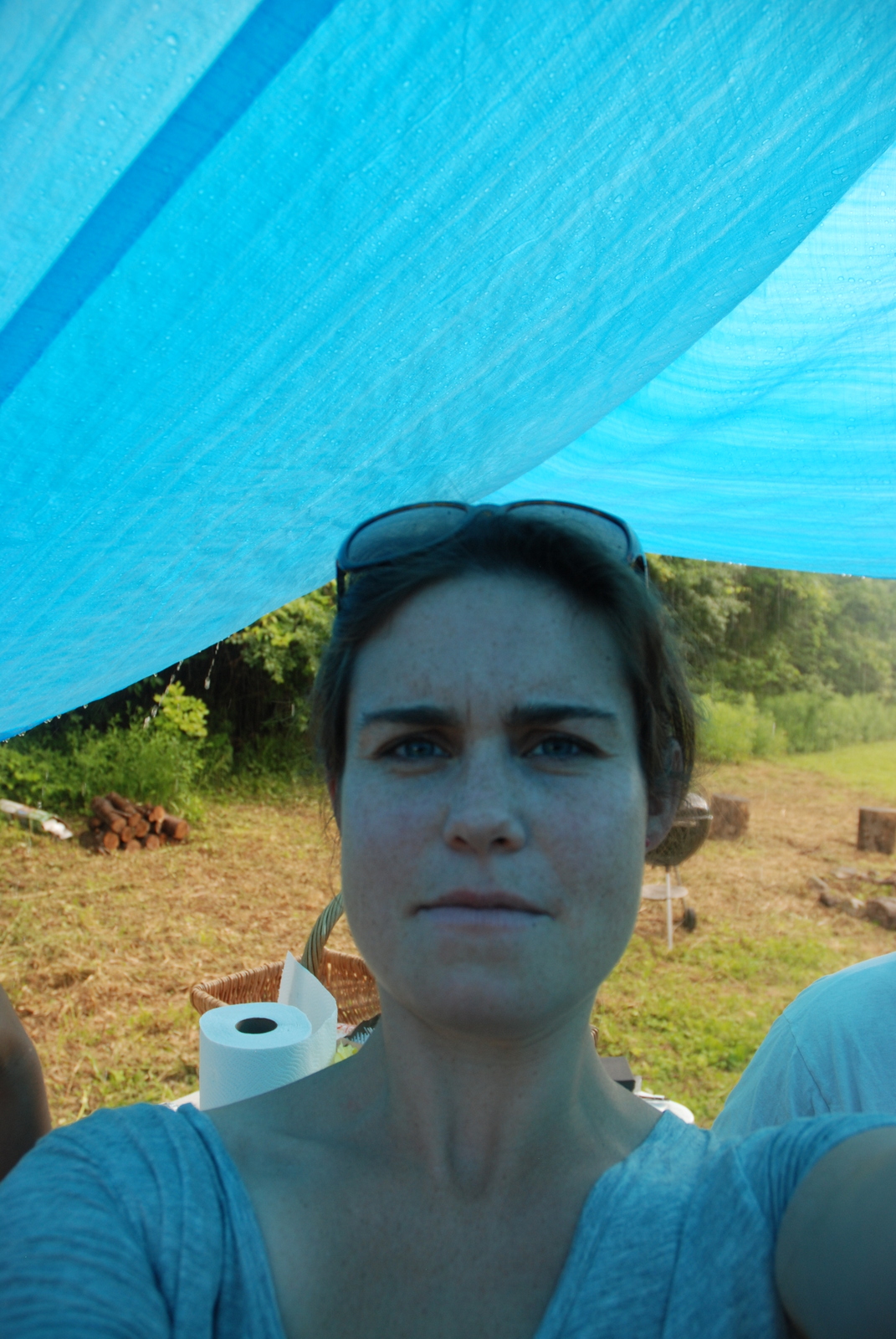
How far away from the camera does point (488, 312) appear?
4.81 ft

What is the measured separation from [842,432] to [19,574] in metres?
1.95

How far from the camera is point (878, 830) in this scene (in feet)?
31.8

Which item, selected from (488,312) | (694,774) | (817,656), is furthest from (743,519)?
(817,656)

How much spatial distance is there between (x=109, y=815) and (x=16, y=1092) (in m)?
7.13

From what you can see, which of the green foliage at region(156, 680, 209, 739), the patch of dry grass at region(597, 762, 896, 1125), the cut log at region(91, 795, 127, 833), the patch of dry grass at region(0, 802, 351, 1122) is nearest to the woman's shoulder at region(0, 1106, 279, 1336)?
the patch of dry grass at region(0, 802, 351, 1122)

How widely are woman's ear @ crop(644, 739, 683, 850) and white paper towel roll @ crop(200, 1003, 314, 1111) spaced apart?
3.93ft

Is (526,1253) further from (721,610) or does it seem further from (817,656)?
(817,656)

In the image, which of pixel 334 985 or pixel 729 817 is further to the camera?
pixel 729 817

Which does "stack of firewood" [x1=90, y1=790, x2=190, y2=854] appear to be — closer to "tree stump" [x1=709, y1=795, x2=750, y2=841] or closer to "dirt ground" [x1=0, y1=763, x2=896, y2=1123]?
"dirt ground" [x1=0, y1=763, x2=896, y2=1123]

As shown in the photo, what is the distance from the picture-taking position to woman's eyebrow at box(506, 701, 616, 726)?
1.09 metres

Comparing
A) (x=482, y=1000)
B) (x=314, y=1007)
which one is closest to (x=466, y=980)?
(x=482, y=1000)

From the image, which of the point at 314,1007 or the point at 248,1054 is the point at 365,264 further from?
the point at 314,1007

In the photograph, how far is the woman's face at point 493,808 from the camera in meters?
0.99

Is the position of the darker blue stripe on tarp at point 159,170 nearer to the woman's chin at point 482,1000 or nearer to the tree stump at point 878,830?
the woman's chin at point 482,1000
